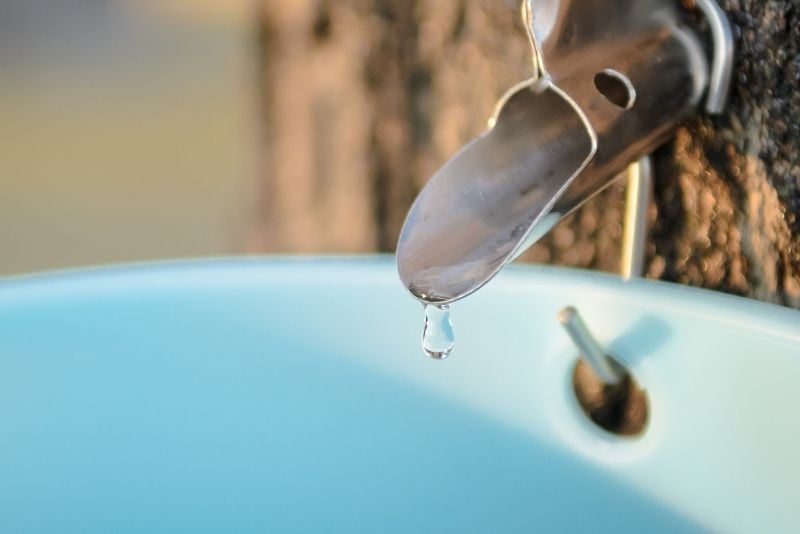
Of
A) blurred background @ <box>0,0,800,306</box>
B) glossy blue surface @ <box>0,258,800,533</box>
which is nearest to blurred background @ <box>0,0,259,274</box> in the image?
blurred background @ <box>0,0,800,306</box>

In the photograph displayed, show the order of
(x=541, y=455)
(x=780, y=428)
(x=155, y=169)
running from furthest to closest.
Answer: (x=155, y=169)
(x=541, y=455)
(x=780, y=428)

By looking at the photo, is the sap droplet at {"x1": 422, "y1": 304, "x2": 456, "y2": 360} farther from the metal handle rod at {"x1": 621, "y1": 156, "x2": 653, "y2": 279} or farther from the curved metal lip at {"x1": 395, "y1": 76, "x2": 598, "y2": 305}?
the metal handle rod at {"x1": 621, "y1": 156, "x2": 653, "y2": 279}

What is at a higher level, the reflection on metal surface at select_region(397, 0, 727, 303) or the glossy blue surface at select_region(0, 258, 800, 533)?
the reflection on metal surface at select_region(397, 0, 727, 303)

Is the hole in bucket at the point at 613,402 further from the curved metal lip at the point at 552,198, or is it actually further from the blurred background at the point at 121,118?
the blurred background at the point at 121,118

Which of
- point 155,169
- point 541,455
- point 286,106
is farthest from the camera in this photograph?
point 155,169

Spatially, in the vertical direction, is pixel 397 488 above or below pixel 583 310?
below

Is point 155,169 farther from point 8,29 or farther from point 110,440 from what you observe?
point 110,440

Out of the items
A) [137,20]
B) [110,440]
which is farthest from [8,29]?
[110,440]
